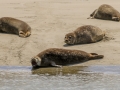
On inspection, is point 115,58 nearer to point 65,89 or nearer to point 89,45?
point 89,45

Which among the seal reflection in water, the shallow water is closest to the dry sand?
the seal reflection in water

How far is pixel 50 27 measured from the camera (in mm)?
10875

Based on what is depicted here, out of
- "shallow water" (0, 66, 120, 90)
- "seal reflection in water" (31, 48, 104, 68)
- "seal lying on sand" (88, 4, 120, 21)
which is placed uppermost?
"seal lying on sand" (88, 4, 120, 21)

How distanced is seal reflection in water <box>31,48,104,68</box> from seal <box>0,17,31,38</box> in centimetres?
209

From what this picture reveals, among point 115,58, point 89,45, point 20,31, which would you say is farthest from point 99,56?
point 20,31

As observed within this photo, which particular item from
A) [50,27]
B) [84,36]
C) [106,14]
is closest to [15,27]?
[50,27]

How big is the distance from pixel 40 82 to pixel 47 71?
709 millimetres

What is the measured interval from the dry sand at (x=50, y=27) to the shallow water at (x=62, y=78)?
0.38m

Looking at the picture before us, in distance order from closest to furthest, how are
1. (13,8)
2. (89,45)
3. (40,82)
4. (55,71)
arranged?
(40,82) → (55,71) → (89,45) → (13,8)

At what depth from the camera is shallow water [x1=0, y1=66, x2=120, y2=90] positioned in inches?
274

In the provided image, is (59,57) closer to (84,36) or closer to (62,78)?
(62,78)

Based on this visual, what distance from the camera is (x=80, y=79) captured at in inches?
290

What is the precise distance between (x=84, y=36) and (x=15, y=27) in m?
2.03

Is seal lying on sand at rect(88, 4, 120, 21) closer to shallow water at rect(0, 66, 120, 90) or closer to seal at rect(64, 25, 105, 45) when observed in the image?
seal at rect(64, 25, 105, 45)
